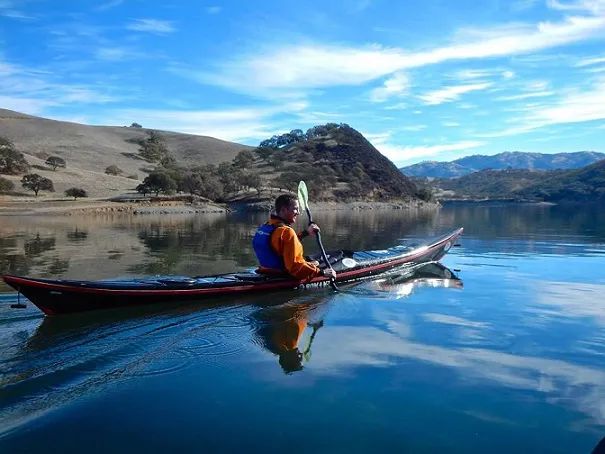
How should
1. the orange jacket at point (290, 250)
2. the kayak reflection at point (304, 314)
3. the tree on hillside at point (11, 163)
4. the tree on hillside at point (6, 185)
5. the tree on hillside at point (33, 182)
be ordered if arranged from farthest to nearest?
the tree on hillside at point (11, 163) → the tree on hillside at point (33, 182) → the tree on hillside at point (6, 185) → the orange jacket at point (290, 250) → the kayak reflection at point (304, 314)

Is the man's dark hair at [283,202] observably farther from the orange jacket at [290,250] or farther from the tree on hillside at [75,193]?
the tree on hillside at [75,193]

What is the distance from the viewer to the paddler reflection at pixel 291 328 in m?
6.59

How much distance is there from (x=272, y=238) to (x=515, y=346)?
441 centimetres

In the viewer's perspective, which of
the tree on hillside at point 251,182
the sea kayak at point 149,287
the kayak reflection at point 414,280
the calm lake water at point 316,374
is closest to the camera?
the calm lake water at point 316,374

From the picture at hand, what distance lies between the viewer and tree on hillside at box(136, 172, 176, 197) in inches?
2158

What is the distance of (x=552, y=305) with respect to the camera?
9703mm

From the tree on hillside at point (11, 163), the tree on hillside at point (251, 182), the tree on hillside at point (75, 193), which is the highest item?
the tree on hillside at point (11, 163)

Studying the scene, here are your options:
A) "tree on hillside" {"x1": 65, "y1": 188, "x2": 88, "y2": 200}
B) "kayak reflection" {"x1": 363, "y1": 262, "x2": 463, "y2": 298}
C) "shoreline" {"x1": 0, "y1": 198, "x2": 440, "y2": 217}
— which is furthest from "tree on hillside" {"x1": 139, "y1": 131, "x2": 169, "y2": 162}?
"kayak reflection" {"x1": 363, "y1": 262, "x2": 463, "y2": 298}

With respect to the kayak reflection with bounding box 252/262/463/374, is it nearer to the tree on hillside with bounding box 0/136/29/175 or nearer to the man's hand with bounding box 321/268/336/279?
the man's hand with bounding box 321/268/336/279

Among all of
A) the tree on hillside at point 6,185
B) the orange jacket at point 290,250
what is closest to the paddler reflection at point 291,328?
the orange jacket at point 290,250

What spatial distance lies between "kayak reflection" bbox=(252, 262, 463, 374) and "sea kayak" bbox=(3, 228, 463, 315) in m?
0.43

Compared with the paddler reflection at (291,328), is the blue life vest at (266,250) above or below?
above

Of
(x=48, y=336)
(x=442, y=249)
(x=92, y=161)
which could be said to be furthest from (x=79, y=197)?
(x=48, y=336)

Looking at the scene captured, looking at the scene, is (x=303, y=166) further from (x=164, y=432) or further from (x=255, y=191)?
(x=164, y=432)
